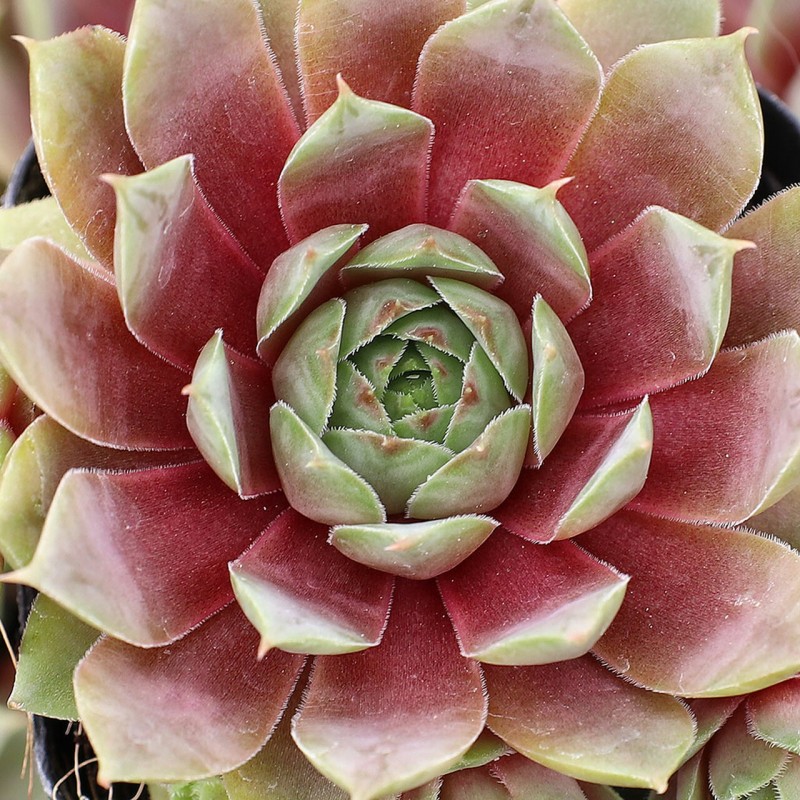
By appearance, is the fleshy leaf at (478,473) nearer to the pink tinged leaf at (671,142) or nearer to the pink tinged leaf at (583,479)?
the pink tinged leaf at (583,479)

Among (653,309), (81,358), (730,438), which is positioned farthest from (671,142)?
(81,358)

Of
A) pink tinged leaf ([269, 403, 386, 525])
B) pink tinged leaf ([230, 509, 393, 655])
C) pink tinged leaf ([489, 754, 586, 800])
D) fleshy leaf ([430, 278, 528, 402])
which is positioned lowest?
pink tinged leaf ([489, 754, 586, 800])

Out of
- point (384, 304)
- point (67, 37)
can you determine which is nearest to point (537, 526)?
point (384, 304)

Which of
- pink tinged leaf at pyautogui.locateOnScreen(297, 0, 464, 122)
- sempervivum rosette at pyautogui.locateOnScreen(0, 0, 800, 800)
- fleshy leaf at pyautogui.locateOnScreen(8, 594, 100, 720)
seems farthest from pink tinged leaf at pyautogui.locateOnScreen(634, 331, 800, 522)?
fleshy leaf at pyautogui.locateOnScreen(8, 594, 100, 720)

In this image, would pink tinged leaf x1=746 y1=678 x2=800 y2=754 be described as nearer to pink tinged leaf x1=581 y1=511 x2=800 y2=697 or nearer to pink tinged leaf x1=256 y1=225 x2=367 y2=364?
pink tinged leaf x1=581 y1=511 x2=800 y2=697

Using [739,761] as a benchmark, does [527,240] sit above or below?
above

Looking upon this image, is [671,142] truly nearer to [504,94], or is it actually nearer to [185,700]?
[504,94]

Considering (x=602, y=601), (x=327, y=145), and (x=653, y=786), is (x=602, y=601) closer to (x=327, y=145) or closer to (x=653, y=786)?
(x=653, y=786)
